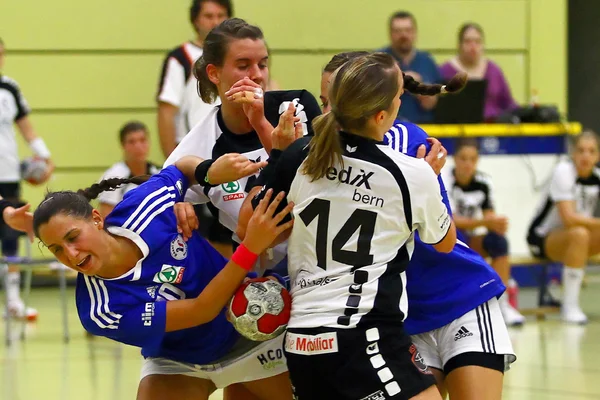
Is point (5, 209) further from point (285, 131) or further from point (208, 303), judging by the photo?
point (285, 131)

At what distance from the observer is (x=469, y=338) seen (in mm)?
Result: 3041

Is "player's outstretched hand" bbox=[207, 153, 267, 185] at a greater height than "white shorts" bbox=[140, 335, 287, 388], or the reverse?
"player's outstretched hand" bbox=[207, 153, 267, 185]

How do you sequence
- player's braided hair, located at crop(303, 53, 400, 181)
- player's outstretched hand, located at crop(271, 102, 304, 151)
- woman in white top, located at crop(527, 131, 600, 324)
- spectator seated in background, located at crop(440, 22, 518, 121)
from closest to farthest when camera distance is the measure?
player's braided hair, located at crop(303, 53, 400, 181), player's outstretched hand, located at crop(271, 102, 304, 151), woman in white top, located at crop(527, 131, 600, 324), spectator seated in background, located at crop(440, 22, 518, 121)

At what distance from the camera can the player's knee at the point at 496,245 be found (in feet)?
23.2

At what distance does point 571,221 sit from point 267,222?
5170mm

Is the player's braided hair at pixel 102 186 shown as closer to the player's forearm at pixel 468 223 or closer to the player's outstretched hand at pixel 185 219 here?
the player's outstretched hand at pixel 185 219

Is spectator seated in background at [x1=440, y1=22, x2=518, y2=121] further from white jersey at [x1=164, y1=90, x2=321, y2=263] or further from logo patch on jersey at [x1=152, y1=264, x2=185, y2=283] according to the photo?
logo patch on jersey at [x1=152, y1=264, x2=185, y2=283]

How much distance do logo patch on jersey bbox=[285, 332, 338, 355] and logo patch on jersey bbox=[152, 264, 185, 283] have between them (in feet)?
1.69

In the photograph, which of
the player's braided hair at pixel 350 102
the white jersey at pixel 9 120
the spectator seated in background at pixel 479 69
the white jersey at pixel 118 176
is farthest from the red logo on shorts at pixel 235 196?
the spectator seated in background at pixel 479 69

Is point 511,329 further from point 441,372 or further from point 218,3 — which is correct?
point 441,372

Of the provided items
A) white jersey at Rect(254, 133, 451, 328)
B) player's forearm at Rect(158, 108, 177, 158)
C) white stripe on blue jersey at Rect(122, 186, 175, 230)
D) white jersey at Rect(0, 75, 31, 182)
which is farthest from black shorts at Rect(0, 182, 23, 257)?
white jersey at Rect(254, 133, 451, 328)

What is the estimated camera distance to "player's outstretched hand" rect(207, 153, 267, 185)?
295 centimetres

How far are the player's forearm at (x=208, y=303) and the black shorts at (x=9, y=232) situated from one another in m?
4.52

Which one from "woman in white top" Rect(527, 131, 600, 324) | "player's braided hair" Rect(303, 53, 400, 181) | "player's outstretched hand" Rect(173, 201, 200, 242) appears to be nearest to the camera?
"player's braided hair" Rect(303, 53, 400, 181)
